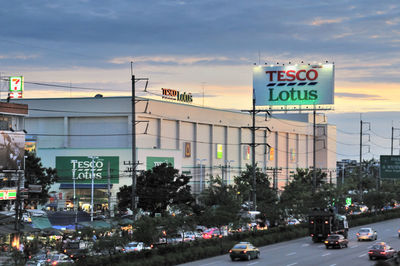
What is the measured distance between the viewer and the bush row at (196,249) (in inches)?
1807

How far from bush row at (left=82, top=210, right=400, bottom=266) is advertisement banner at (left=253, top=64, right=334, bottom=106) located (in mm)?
31777

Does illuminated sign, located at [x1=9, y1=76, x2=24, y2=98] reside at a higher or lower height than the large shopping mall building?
higher

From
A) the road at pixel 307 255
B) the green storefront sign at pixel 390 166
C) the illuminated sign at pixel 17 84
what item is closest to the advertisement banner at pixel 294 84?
the green storefront sign at pixel 390 166

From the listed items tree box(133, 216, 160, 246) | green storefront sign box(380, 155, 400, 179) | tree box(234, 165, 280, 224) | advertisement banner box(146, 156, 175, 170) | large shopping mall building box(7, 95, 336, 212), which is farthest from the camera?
advertisement banner box(146, 156, 175, 170)

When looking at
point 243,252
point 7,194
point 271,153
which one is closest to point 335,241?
point 243,252

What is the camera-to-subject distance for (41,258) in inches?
2000

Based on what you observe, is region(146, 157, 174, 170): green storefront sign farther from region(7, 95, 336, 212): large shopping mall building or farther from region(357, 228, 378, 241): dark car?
region(357, 228, 378, 241): dark car

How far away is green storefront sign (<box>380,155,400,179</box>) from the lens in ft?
270

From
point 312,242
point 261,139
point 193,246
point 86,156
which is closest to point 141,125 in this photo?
point 86,156

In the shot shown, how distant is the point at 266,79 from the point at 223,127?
43305 mm

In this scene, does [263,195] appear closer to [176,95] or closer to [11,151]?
[176,95]

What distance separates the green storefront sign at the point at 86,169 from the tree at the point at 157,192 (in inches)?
903

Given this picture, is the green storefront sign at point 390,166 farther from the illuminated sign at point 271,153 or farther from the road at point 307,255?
the illuminated sign at point 271,153

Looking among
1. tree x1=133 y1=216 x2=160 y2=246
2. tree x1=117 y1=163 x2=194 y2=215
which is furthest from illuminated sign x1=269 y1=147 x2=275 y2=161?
tree x1=133 y1=216 x2=160 y2=246
